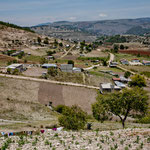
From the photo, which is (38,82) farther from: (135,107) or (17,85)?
(135,107)

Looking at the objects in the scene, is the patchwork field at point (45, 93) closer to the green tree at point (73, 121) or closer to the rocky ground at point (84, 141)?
the green tree at point (73, 121)

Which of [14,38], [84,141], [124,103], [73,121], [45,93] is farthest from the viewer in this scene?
[14,38]

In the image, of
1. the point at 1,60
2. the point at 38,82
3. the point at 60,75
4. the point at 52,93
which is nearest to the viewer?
the point at 52,93

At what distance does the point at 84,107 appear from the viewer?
3694 centimetres

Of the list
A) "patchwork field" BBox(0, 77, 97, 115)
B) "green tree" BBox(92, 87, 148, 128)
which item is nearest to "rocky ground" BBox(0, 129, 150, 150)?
"green tree" BBox(92, 87, 148, 128)

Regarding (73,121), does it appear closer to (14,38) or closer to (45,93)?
(45,93)

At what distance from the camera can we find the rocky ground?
12.6 m

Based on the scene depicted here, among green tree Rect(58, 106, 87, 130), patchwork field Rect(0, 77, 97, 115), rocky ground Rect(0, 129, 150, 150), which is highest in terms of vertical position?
rocky ground Rect(0, 129, 150, 150)

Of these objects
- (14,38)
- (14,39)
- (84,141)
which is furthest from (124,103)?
(14,38)

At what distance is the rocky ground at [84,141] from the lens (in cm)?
1262

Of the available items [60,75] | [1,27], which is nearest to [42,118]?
A: [60,75]

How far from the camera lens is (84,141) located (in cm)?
1378

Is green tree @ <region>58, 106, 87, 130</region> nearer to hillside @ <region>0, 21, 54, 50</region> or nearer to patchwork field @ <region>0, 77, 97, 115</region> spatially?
patchwork field @ <region>0, 77, 97, 115</region>

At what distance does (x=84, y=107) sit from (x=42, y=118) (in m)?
11.7
